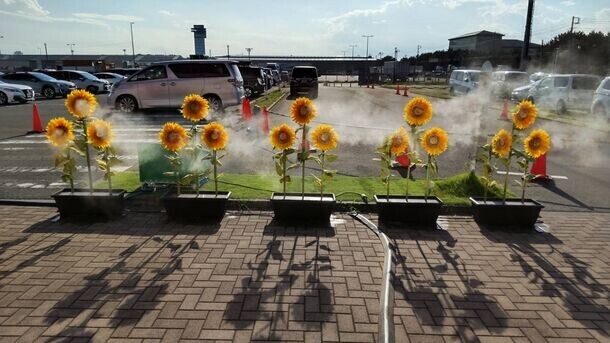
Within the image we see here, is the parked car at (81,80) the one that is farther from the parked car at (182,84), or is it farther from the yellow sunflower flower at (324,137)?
the yellow sunflower flower at (324,137)

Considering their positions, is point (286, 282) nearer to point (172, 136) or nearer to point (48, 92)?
point (172, 136)

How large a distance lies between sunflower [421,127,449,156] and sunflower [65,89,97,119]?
3887 mm

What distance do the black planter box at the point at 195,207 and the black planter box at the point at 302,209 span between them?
2.16ft

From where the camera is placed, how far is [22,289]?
3559mm

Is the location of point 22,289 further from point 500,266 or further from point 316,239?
point 500,266

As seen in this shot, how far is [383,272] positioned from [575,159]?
7.70m

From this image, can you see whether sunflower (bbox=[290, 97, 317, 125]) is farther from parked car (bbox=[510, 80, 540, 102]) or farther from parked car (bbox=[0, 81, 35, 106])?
parked car (bbox=[0, 81, 35, 106])

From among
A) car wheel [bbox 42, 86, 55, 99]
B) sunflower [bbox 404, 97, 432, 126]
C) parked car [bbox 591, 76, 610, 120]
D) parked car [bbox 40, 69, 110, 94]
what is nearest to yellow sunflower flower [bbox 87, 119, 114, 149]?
sunflower [bbox 404, 97, 432, 126]

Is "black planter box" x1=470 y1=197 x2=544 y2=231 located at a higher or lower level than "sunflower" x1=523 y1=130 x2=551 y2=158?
lower

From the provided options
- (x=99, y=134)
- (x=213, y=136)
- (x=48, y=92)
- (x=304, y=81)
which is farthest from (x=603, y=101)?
(x=48, y=92)

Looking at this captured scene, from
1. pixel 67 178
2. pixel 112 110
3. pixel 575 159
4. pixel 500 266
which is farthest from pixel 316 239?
pixel 112 110

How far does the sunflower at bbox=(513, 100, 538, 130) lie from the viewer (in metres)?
5.08

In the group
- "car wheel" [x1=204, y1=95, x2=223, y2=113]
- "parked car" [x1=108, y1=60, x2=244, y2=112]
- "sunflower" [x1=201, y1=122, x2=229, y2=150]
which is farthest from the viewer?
"car wheel" [x1=204, y1=95, x2=223, y2=113]

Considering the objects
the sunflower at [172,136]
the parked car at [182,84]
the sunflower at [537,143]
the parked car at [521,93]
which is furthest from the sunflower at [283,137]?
the parked car at [521,93]
